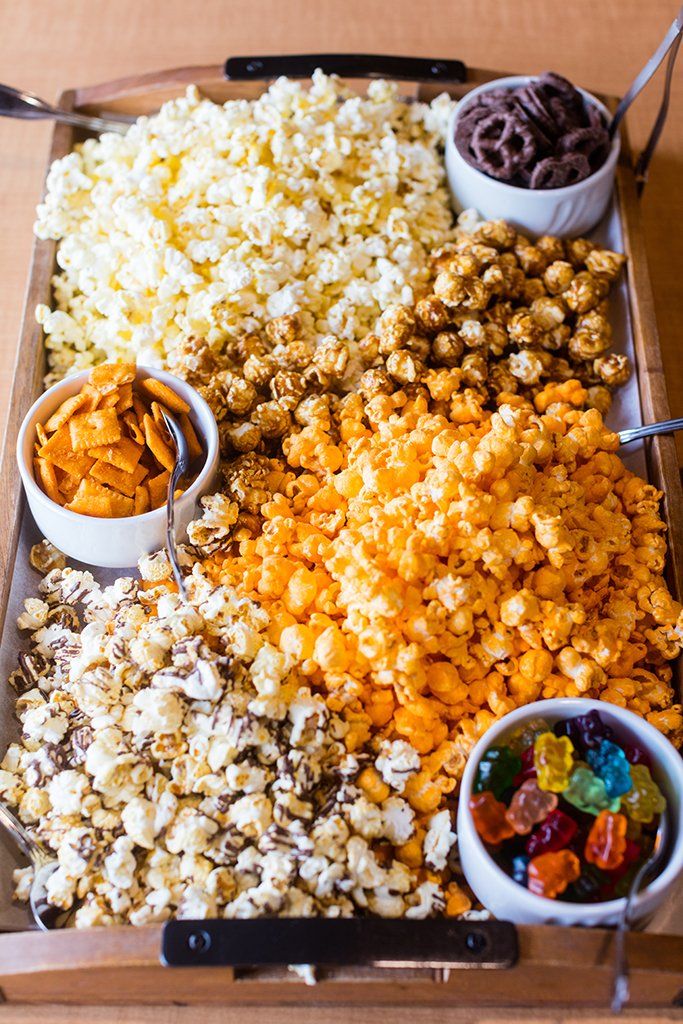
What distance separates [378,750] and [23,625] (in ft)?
1.58

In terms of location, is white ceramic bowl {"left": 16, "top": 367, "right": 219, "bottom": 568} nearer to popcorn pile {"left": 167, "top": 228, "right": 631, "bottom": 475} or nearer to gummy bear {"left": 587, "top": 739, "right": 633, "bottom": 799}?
popcorn pile {"left": 167, "top": 228, "right": 631, "bottom": 475}

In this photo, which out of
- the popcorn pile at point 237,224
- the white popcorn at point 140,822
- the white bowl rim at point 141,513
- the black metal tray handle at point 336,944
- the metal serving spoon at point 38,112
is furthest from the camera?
the metal serving spoon at point 38,112

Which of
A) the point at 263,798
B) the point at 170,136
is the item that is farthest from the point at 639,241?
the point at 263,798

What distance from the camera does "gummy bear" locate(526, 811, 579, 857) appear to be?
2.91ft

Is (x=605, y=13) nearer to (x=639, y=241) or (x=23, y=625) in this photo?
(x=639, y=241)

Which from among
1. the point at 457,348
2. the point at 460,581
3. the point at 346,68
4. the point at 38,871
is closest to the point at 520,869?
the point at 460,581

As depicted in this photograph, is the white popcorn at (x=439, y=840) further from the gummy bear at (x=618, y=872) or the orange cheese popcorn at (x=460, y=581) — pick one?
the gummy bear at (x=618, y=872)

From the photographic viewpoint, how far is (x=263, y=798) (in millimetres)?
958

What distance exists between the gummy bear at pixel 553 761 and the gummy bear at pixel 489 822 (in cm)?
5

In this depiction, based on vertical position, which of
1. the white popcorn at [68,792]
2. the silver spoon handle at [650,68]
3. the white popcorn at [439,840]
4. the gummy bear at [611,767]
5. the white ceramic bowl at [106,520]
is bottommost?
the white popcorn at [68,792]

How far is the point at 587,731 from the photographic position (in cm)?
95

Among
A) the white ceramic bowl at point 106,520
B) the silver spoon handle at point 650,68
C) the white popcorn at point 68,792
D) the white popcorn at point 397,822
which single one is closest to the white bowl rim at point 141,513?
the white ceramic bowl at point 106,520

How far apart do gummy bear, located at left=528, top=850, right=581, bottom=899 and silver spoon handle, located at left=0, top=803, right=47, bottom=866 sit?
52 cm

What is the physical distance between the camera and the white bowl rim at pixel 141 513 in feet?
3.75
